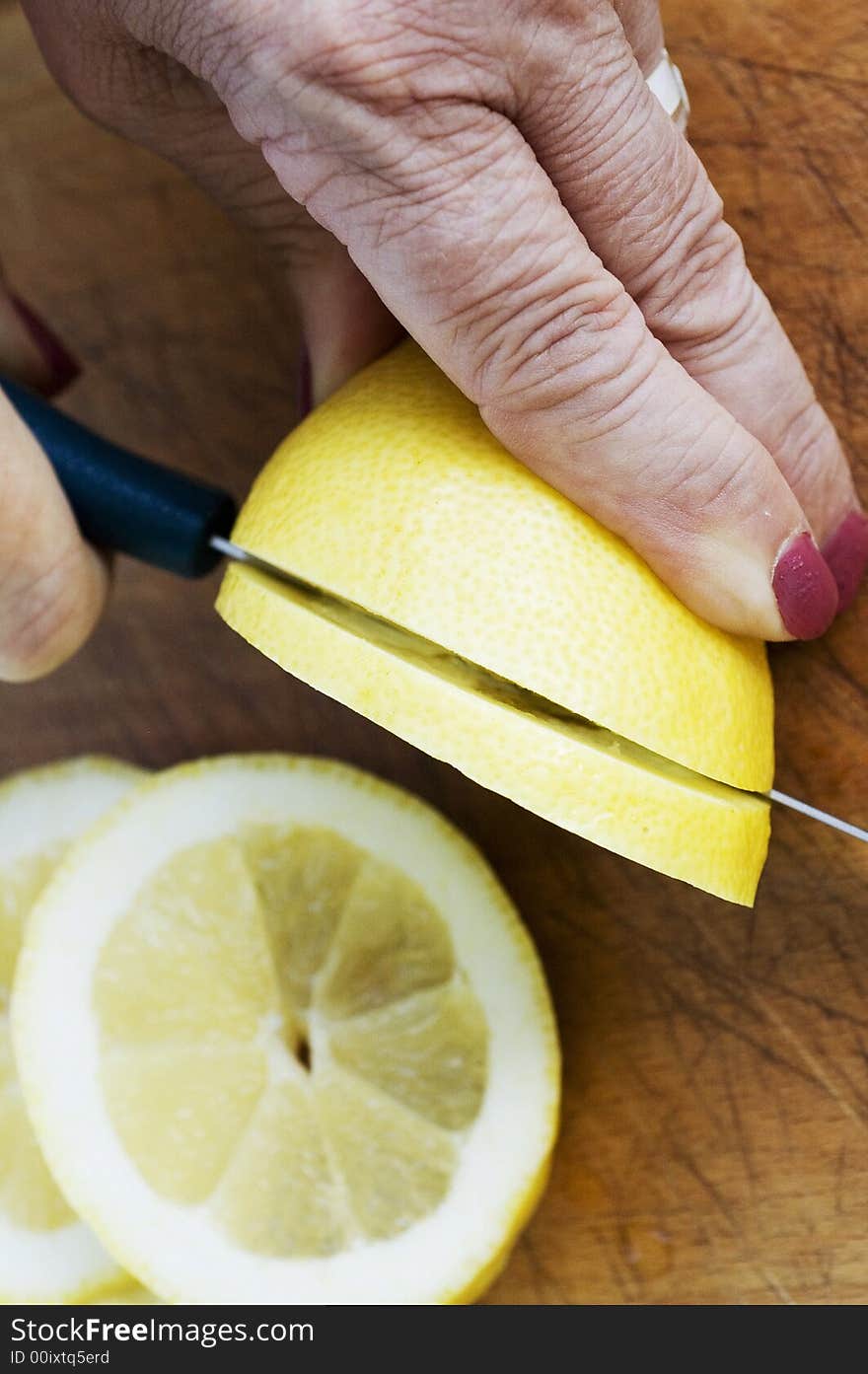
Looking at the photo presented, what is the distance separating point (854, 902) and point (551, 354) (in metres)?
0.66

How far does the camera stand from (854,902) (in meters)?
1.22

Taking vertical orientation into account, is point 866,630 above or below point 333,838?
above

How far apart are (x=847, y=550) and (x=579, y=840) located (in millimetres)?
431

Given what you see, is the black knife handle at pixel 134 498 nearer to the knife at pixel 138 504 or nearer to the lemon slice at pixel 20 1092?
the knife at pixel 138 504

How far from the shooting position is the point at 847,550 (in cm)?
110

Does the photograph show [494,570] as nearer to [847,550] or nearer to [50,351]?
[847,550]

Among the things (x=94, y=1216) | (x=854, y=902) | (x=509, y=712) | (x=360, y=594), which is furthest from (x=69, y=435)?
(x=854, y=902)

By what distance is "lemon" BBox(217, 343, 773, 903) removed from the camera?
89cm

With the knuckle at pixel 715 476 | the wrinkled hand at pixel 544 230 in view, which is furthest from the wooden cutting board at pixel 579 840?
the knuckle at pixel 715 476

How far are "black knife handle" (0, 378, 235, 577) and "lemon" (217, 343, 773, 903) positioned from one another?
107 millimetres

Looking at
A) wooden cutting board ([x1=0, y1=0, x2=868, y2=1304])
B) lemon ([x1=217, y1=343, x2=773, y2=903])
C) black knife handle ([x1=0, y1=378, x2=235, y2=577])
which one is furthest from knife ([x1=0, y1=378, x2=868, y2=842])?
wooden cutting board ([x1=0, y1=0, x2=868, y2=1304])

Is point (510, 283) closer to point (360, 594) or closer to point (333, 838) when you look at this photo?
point (360, 594)

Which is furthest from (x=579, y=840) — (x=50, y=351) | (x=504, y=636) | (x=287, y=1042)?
(x=50, y=351)

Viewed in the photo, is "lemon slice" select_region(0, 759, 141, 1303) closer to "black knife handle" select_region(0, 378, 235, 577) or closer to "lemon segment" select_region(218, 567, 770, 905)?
"black knife handle" select_region(0, 378, 235, 577)
